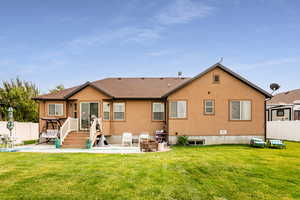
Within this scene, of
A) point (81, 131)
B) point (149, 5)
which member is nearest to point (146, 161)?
point (81, 131)

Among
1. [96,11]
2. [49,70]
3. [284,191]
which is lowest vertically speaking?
[284,191]

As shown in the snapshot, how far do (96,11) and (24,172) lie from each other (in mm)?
14644

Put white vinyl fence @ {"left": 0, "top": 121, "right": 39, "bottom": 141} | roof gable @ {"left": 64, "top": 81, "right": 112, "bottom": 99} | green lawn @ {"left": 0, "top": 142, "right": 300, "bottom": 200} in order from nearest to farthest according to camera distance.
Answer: green lawn @ {"left": 0, "top": 142, "right": 300, "bottom": 200}
roof gable @ {"left": 64, "top": 81, "right": 112, "bottom": 99}
white vinyl fence @ {"left": 0, "top": 121, "right": 39, "bottom": 141}

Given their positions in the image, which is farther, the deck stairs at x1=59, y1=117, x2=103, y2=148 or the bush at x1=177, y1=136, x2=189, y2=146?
the bush at x1=177, y1=136, x2=189, y2=146

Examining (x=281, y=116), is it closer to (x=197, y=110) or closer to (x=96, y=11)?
(x=197, y=110)

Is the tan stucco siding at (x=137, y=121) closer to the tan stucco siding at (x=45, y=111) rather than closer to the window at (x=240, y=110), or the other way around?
the tan stucco siding at (x=45, y=111)

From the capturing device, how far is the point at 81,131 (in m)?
17.1

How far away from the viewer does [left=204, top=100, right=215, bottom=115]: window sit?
53.2 feet

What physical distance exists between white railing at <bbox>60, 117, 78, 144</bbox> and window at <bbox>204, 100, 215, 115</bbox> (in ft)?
31.4

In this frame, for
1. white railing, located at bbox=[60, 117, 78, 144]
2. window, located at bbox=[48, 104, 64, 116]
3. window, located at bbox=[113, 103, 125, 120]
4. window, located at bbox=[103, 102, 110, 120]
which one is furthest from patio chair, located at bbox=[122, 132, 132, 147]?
window, located at bbox=[48, 104, 64, 116]

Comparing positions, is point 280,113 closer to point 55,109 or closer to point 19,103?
point 55,109

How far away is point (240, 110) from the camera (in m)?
16.3

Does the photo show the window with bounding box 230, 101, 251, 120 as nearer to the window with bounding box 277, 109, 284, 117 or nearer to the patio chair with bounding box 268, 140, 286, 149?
the patio chair with bounding box 268, 140, 286, 149

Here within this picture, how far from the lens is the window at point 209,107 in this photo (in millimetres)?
16227
